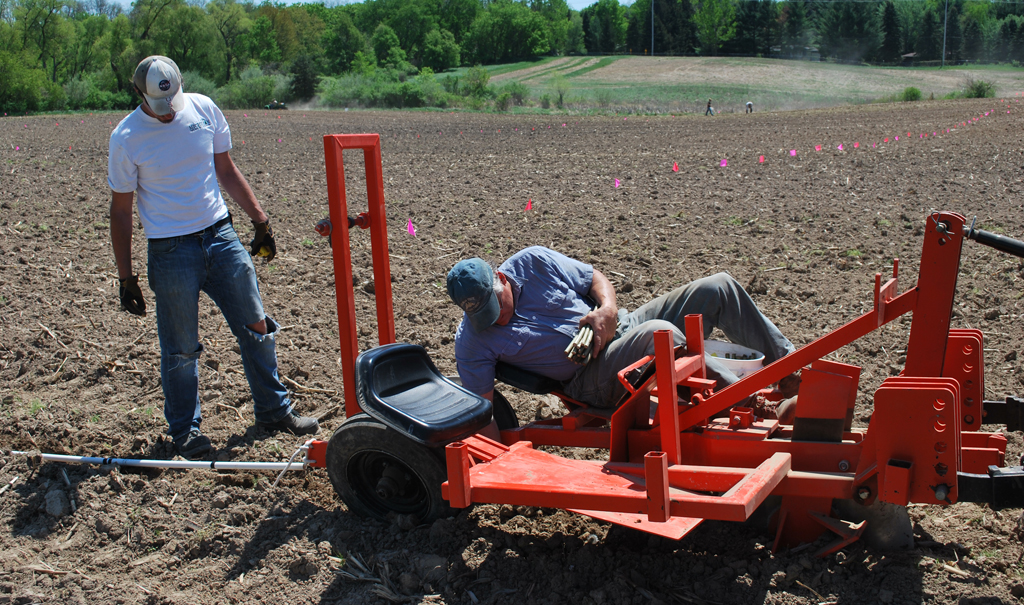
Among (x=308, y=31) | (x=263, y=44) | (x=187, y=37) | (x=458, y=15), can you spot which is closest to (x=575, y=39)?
(x=458, y=15)

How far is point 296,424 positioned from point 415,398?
4.32ft

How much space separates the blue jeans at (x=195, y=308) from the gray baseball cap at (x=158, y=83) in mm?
662

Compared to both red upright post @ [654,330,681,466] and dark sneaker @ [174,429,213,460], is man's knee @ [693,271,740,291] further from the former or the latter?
dark sneaker @ [174,429,213,460]

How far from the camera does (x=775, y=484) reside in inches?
107

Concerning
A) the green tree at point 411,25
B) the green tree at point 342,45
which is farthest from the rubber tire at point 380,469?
the green tree at point 411,25

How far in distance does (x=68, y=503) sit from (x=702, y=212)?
7462 millimetres

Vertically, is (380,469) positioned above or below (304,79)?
below

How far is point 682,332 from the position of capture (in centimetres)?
392

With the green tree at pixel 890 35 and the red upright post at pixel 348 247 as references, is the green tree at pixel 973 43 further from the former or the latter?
the red upright post at pixel 348 247

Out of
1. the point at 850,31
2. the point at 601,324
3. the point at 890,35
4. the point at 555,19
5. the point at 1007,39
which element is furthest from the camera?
the point at 555,19

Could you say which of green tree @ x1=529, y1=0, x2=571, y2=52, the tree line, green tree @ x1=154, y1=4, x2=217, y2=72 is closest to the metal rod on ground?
the tree line

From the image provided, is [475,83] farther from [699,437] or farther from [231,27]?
[699,437]

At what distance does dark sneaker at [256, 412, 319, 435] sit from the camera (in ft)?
14.8

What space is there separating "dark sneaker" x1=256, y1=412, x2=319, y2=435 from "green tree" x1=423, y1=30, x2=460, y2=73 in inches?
4108
